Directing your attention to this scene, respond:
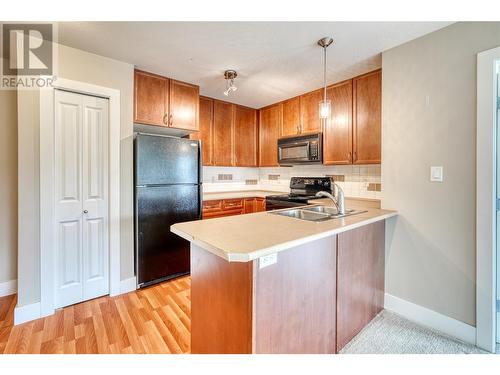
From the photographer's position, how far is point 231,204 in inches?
136

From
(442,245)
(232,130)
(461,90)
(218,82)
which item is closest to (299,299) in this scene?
(442,245)

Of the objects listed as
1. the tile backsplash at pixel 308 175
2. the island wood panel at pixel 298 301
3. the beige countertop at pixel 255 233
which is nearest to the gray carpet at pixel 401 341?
the island wood panel at pixel 298 301

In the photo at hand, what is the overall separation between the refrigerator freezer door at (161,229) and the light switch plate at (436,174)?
7.66 ft

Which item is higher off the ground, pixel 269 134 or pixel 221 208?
pixel 269 134

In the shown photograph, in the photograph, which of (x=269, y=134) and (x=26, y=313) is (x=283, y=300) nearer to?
(x=26, y=313)

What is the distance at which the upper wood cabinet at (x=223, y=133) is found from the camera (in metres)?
3.59

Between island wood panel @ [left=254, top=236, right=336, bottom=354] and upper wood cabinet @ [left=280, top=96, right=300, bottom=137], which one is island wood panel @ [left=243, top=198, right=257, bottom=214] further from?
island wood panel @ [left=254, top=236, right=336, bottom=354]

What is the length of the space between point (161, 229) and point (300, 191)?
2.03 metres

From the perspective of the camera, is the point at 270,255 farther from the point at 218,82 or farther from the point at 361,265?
the point at 218,82

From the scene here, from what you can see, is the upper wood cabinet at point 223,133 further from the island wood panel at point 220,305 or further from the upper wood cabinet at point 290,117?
the island wood panel at point 220,305

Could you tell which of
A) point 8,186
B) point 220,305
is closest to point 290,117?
point 220,305

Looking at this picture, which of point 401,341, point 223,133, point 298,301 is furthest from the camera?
point 223,133

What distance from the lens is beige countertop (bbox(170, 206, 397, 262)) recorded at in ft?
3.41

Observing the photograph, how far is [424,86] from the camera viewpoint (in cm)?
190
